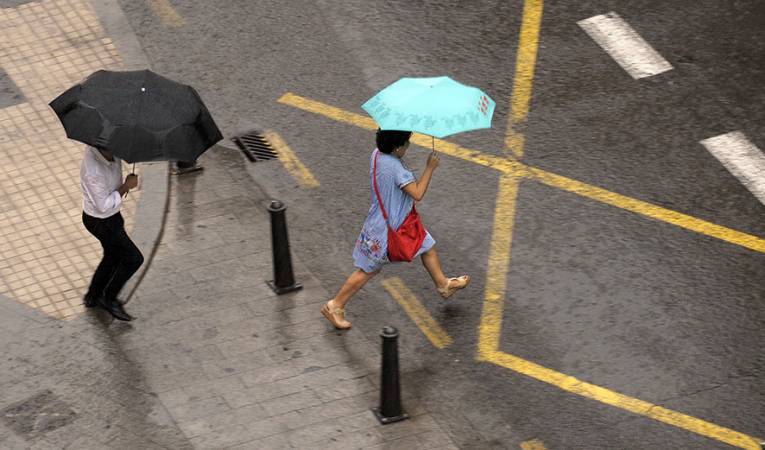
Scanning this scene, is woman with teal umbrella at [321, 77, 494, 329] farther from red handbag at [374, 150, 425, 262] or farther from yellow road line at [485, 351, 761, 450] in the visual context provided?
yellow road line at [485, 351, 761, 450]

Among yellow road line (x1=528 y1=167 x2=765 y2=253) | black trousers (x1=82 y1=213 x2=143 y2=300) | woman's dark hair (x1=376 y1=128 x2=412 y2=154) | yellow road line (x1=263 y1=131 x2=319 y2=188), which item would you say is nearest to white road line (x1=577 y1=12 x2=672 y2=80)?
yellow road line (x1=528 y1=167 x2=765 y2=253)

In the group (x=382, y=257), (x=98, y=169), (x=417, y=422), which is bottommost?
(x=417, y=422)

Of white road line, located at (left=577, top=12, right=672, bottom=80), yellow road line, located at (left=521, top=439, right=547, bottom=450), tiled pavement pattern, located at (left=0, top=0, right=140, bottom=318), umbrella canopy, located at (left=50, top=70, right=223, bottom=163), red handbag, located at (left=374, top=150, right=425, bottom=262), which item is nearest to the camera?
umbrella canopy, located at (left=50, top=70, right=223, bottom=163)

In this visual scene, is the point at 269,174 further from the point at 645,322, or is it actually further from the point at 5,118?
the point at 645,322

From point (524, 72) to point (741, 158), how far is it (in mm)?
2267

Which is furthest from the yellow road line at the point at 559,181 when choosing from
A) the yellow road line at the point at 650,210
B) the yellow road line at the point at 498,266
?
the yellow road line at the point at 498,266

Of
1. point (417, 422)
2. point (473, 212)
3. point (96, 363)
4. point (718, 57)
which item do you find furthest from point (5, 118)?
point (718, 57)

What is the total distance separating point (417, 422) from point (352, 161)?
3224 millimetres

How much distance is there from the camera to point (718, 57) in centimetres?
1308

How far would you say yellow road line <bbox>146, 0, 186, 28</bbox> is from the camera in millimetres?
13820

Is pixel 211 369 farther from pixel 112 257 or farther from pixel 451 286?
pixel 451 286

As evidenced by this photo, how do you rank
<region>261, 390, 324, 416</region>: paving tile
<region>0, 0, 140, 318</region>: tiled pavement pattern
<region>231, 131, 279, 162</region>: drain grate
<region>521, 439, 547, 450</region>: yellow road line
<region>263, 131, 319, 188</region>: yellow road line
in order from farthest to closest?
<region>231, 131, 279, 162</region>: drain grate
<region>263, 131, 319, 188</region>: yellow road line
<region>0, 0, 140, 318</region>: tiled pavement pattern
<region>261, 390, 324, 416</region>: paving tile
<region>521, 439, 547, 450</region>: yellow road line

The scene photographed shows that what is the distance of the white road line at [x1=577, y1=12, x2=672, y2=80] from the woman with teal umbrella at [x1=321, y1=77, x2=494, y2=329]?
360cm

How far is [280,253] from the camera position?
Answer: 34.0 feet
